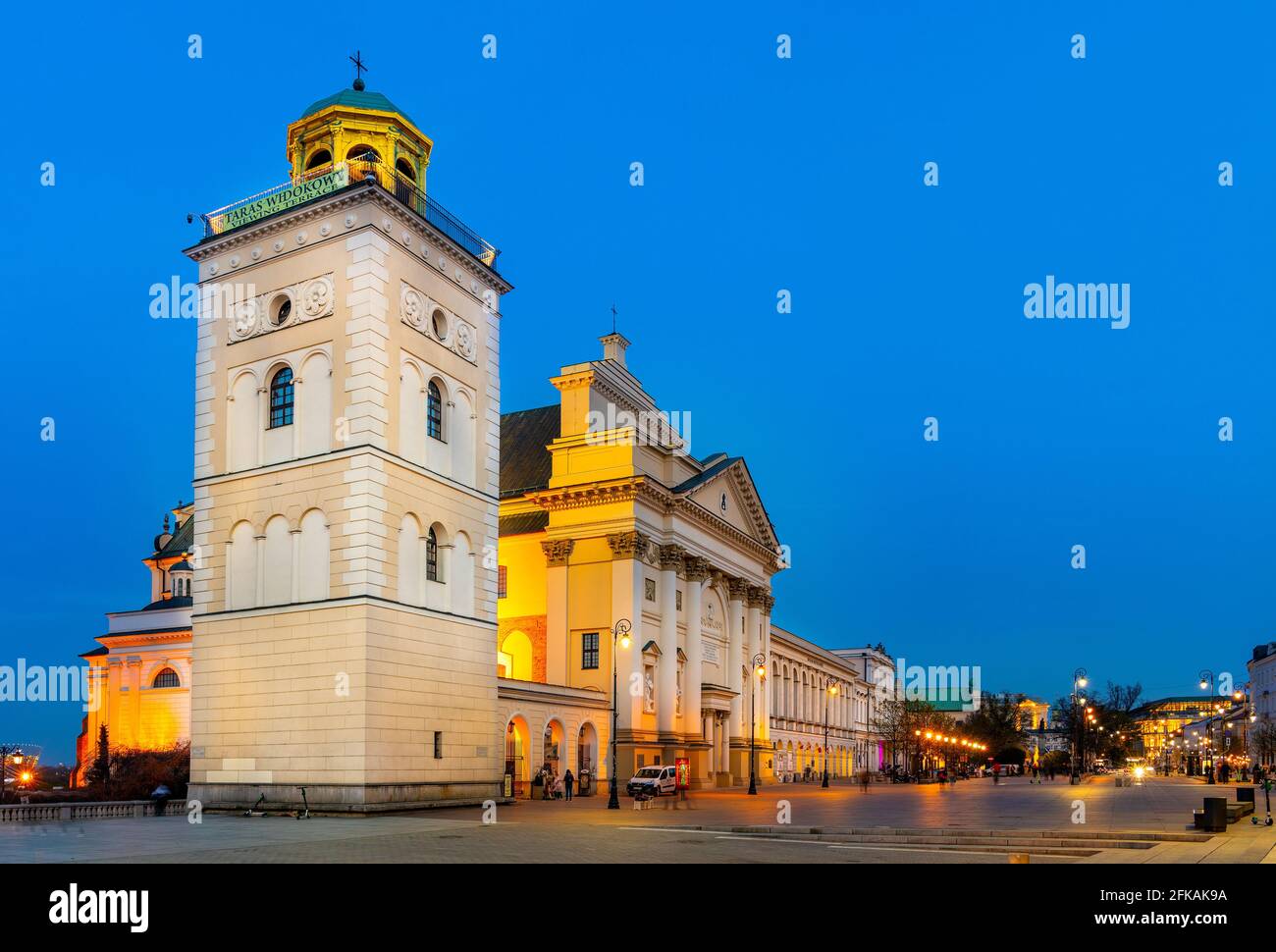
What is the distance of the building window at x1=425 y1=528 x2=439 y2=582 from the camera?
39.2 metres

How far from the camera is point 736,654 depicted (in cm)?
7125

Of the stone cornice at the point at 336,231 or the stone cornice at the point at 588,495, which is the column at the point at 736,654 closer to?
the stone cornice at the point at 588,495

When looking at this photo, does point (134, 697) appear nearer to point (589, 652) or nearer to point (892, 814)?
point (589, 652)

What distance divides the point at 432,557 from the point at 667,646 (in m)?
24.3

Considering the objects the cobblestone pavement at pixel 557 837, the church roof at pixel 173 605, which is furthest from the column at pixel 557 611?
the church roof at pixel 173 605

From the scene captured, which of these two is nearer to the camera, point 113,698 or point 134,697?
point 134,697

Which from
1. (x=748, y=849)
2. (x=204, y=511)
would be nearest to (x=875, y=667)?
(x=204, y=511)

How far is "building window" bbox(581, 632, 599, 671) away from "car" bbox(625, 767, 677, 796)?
8804 millimetres

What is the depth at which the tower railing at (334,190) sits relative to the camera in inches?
1516

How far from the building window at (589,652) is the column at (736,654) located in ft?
45.7

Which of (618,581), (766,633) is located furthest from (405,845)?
(766,633)
